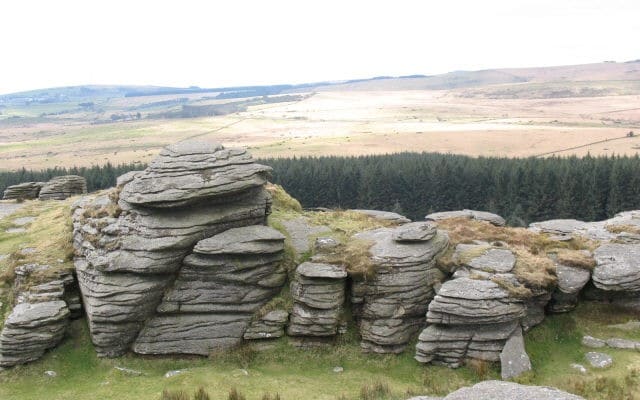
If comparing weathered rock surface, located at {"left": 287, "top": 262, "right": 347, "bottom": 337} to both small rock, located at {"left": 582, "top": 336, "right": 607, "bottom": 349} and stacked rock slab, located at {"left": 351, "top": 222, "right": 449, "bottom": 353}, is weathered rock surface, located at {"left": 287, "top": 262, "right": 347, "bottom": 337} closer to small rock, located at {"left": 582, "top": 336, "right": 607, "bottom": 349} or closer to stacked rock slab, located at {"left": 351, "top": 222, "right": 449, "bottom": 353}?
stacked rock slab, located at {"left": 351, "top": 222, "right": 449, "bottom": 353}

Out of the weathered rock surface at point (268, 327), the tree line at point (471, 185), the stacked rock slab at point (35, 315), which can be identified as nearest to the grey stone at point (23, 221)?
the stacked rock slab at point (35, 315)

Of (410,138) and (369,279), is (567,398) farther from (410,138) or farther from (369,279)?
(410,138)

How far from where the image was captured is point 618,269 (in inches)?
1129

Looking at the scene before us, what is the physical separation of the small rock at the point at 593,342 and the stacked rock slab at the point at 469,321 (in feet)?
13.2

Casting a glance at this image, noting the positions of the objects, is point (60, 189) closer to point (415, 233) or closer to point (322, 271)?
point (322, 271)

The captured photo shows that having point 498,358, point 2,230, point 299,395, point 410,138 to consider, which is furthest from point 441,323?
point 410,138

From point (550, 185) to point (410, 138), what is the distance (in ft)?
366

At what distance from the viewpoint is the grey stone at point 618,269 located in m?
28.2

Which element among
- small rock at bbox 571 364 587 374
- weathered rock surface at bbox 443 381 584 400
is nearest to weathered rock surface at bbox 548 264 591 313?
small rock at bbox 571 364 587 374

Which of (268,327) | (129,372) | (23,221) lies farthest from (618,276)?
(23,221)

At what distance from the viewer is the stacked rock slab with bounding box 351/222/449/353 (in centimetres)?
2803

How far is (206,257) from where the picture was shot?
2853cm

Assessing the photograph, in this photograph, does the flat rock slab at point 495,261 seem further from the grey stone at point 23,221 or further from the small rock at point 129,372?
the grey stone at point 23,221

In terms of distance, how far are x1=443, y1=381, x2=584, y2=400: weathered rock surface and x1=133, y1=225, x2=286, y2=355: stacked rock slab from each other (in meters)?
14.7
